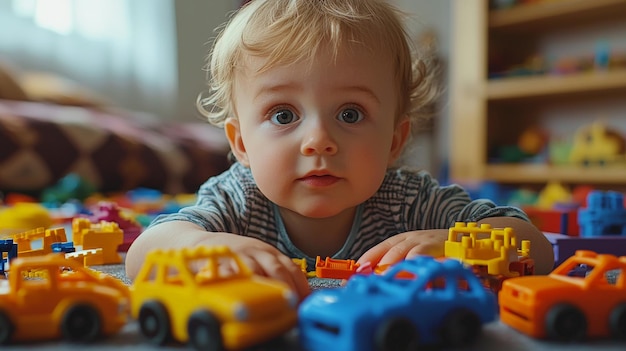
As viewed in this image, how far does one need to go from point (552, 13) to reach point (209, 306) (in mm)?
2783

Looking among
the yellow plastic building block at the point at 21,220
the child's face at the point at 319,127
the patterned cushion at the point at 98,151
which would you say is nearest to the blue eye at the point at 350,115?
the child's face at the point at 319,127

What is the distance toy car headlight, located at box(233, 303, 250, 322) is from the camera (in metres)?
0.46

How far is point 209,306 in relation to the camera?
0.48 m

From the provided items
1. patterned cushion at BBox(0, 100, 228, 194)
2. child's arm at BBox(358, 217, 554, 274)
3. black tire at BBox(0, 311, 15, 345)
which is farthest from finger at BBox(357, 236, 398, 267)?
patterned cushion at BBox(0, 100, 228, 194)

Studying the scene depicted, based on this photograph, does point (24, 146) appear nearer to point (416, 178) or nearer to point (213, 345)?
point (416, 178)

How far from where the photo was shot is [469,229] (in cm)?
75

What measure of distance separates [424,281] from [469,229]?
9.9 inches

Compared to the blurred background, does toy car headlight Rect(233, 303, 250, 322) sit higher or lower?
lower

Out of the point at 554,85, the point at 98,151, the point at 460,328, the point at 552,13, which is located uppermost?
the point at 552,13

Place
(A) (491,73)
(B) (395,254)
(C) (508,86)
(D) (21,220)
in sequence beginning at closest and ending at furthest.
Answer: (B) (395,254)
(D) (21,220)
(C) (508,86)
(A) (491,73)

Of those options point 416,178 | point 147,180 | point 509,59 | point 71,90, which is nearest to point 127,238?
point 416,178

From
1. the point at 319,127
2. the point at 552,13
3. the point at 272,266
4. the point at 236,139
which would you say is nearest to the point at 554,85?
the point at 552,13

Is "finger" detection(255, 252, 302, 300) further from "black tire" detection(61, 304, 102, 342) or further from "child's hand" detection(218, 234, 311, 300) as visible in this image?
"black tire" detection(61, 304, 102, 342)

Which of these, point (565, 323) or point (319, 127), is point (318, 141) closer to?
point (319, 127)
